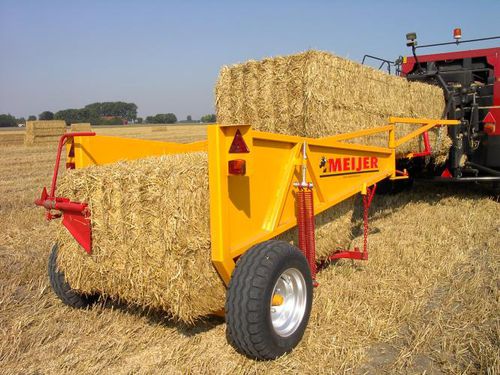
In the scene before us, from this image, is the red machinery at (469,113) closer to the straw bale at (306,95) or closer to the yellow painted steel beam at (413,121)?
the yellow painted steel beam at (413,121)

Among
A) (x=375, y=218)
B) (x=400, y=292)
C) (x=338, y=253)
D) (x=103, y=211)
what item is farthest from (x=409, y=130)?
(x=103, y=211)

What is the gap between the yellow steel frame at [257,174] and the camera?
110 inches

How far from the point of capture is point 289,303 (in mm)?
3086

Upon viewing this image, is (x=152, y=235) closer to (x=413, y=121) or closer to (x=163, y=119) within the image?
(x=413, y=121)

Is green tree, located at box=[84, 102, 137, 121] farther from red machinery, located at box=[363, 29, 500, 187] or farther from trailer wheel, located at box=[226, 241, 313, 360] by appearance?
trailer wheel, located at box=[226, 241, 313, 360]

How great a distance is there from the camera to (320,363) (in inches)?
111

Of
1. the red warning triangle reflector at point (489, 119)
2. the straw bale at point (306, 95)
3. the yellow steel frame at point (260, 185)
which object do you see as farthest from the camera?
the red warning triangle reflector at point (489, 119)

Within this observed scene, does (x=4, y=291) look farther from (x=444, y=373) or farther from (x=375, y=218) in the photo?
(x=375, y=218)

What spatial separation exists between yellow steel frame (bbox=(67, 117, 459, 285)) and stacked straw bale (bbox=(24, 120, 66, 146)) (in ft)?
62.8

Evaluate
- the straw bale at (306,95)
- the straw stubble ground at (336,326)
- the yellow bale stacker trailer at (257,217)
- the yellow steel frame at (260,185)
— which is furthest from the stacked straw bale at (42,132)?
the yellow steel frame at (260,185)

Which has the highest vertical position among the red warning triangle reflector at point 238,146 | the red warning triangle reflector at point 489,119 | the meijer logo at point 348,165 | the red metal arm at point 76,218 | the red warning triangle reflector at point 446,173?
the red warning triangle reflector at point 489,119

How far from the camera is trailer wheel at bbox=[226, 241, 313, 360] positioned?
105 inches

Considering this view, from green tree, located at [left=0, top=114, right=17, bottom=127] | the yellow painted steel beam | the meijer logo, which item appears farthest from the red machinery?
green tree, located at [left=0, top=114, right=17, bottom=127]

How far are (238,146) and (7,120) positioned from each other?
81.5 metres
